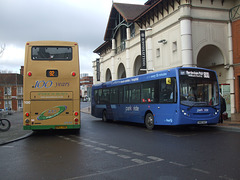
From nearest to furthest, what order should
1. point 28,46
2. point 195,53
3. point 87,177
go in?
point 87,177 < point 28,46 < point 195,53

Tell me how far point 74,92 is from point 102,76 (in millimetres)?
29271

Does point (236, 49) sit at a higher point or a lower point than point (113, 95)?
higher

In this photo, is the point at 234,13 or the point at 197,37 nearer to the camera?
the point at 197,37

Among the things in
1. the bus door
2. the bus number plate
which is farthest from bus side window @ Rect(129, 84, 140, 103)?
the bus number plate

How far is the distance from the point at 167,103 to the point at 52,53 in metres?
5.55

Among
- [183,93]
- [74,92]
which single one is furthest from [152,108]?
[74,92]

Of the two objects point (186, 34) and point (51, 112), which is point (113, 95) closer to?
point (51, 112)

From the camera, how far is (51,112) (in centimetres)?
1120

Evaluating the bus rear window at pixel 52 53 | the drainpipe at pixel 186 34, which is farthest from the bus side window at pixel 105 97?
the bus rear window at pixel 52 53

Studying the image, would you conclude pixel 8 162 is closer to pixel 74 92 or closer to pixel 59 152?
pixel 59 152

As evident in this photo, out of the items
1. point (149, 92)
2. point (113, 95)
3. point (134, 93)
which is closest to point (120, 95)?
point (113, 95)

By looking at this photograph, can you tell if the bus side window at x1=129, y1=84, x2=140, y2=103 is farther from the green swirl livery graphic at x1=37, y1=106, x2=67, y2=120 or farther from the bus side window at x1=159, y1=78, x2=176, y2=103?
the green swirl livery graphic at x1=37, y1=106, x2=67, y2=120

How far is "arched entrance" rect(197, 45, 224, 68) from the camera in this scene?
2086 cm

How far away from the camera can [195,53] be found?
1947 centimetres
